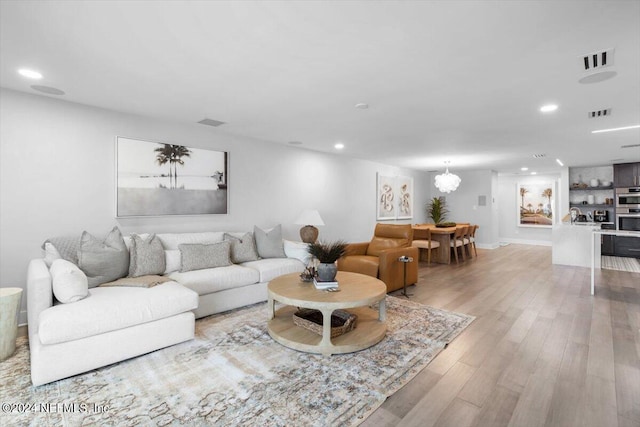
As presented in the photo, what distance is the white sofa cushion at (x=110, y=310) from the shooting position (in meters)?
2.20

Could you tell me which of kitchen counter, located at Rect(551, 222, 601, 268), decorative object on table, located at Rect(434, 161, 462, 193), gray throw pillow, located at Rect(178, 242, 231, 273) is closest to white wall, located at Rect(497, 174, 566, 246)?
kitchen counter, located at Rect(551, 222, 601, 268)

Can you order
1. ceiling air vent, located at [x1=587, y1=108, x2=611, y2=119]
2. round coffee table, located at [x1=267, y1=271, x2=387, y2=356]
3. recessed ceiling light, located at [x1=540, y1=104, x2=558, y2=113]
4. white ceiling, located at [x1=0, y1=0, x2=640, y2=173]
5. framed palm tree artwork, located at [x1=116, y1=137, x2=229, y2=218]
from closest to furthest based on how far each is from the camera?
white ceiling, located at [x1=0, y1=0, x2=640, y2=173] < round coffee table, located at [x1=267, y1=271, x2=387, y2=356] < recessed ceiling light, located at [x1=540, y1=104, x2=558, y2=113] < ceiling air vent, located at [x1=587, y1=108, x2=611, y2=119] < framed palm tree artwork, located at [x1=116, y1=137, x2=229, y2=218]

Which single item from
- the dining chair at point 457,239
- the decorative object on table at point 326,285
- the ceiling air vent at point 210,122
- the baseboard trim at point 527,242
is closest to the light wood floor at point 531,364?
the decorative object on table at point 326,285

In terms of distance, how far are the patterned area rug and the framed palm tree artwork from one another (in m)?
7.93

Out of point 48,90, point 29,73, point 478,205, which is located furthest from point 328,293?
point 478,205

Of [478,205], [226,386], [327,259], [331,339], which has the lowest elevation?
[226,386]

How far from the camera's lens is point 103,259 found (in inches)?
121

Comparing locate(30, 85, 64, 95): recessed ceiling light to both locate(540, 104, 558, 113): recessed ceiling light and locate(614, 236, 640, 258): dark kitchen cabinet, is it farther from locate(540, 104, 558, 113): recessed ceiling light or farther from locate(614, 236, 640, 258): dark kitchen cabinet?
locate(614, 236, 640, 258): dark kitchen cabinet

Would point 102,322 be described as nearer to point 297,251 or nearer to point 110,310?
point 110,310

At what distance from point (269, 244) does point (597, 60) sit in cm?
399

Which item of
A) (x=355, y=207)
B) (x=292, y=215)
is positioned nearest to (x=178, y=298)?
(x=292, y=215)

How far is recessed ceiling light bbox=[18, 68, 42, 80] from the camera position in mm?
2625

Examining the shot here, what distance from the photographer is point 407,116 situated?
3844 mm

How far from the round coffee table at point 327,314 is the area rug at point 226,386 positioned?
0.27 ft
